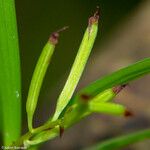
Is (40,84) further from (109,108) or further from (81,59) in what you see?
(109,108)

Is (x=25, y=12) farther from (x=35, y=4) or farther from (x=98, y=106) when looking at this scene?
(x=98, y=106)

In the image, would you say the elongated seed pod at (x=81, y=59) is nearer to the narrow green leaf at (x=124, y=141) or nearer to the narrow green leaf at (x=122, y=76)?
the narrow green leaf at (x=122, y=76)

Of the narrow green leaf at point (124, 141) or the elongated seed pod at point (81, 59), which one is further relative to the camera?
the narrow green leaf at point (124, 141)

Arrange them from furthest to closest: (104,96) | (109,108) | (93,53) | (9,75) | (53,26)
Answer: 1. (93,53)
2. (53,26)
3. (9,75)
4. (104,96)
5. (109,108)

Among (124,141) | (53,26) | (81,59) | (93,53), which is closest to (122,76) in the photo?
(81,59)

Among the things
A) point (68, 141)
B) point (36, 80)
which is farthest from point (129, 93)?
point (36, 80)

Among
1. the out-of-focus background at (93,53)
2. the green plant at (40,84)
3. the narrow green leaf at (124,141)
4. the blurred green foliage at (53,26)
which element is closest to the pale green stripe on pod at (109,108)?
the green plant at (40,84)

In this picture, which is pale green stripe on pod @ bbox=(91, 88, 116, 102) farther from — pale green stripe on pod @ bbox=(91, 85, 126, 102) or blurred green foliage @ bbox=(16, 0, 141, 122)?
blurred green foliage @ bbox=(16, 0, 141, 122)
